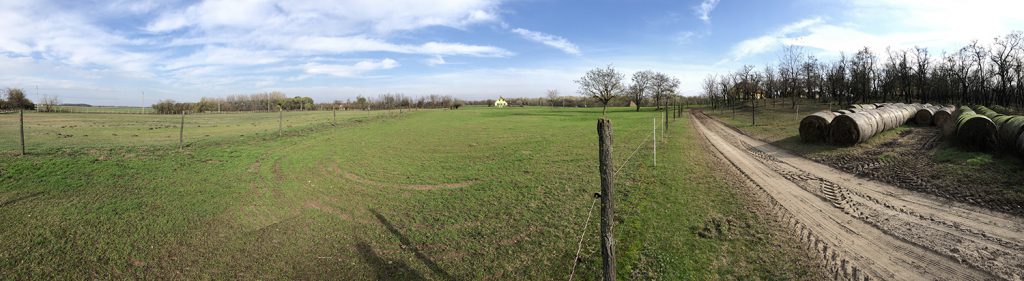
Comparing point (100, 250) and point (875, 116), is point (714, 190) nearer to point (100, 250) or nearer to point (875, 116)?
point (100, 250)

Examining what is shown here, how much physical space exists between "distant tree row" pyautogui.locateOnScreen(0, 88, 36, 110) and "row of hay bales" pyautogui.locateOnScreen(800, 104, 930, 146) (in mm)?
95784

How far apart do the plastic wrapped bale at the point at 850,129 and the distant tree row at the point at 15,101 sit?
96.3m

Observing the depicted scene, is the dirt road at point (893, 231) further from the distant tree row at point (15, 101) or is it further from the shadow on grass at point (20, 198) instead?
the distant tree row at point (15, 101)

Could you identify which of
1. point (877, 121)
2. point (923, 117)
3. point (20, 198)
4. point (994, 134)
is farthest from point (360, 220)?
point (923, 117)

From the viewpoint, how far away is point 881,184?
11344 millimetres

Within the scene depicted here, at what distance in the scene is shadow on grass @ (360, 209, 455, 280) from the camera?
6.16 meters

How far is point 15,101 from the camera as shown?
209ft

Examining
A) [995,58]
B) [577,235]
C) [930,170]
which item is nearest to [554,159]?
[577,235]

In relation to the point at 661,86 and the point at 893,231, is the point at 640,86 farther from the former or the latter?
the point at 893,231

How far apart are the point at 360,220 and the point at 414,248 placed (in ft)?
6.81

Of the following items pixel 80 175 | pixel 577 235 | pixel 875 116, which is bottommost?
pixel 577 235

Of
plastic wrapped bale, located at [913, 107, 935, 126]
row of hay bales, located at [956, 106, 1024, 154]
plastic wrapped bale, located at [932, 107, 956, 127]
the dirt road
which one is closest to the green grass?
the dirt road

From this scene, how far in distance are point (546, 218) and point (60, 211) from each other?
10.2 metres

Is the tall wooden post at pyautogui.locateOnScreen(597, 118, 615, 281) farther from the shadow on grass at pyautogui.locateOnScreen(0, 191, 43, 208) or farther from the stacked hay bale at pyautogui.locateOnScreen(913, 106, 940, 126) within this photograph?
the stacked hay bale at pyautogui.locateOnScreen(913, 106, 940, 126)
